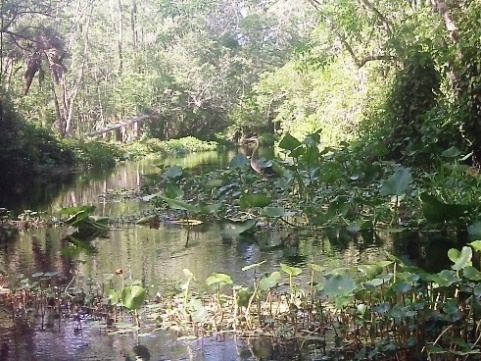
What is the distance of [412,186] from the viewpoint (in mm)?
7938

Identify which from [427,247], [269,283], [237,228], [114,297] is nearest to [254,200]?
[237,228]

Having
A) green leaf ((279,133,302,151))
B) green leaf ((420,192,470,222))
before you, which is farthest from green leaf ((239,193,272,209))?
green leaf ((420,192,470,222))

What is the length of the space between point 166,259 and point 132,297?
2161 millimetres

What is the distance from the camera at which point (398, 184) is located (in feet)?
21.3

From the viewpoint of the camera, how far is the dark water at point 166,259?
3.61m

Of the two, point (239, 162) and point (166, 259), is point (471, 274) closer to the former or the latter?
point (166, 259)

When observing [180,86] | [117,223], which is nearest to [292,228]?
[117,223]

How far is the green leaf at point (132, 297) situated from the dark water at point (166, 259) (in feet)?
0.54

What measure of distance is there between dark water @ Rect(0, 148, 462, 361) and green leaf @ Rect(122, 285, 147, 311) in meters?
0.16

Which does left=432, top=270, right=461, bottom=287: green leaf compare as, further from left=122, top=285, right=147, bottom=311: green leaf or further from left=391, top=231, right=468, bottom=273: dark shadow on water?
left=391, top=231, right=468, bottom=273: dark shadow on water

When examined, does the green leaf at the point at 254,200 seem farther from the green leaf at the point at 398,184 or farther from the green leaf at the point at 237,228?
the green leaf at the point at 398,184

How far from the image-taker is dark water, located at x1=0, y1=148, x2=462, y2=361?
3607 mm

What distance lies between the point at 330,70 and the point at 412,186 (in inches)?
377

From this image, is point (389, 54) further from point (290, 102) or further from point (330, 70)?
point (290, 102)
